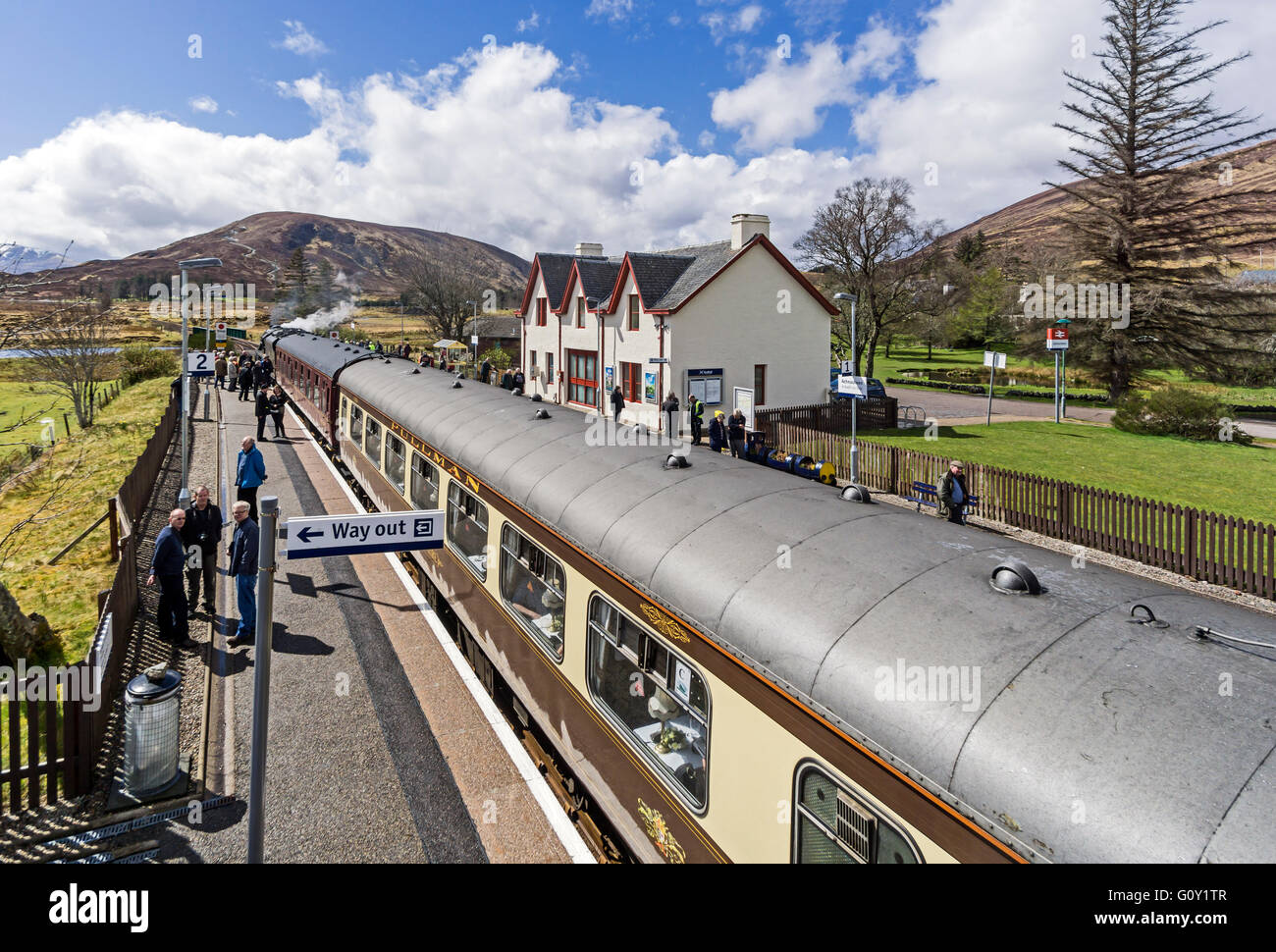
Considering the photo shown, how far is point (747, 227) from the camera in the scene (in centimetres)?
2842

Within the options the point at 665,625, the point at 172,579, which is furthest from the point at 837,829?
the point at 172,579

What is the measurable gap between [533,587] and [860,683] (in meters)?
4.26

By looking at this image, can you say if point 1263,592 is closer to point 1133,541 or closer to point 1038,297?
point 1133,541

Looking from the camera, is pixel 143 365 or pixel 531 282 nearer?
pixel 531 282

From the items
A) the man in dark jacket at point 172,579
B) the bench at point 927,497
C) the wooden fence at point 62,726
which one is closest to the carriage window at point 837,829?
the wooden fence at point 62,726

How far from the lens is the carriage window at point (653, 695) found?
4477mm

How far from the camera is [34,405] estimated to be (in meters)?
38.1

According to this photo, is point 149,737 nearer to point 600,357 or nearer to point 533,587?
point 533,587

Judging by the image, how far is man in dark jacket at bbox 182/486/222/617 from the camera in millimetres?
10000

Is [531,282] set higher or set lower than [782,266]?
higher

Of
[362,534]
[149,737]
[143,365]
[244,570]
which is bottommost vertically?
[149,737]

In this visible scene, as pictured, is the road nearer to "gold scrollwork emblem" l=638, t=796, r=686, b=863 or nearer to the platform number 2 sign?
the platform number 2 sign
